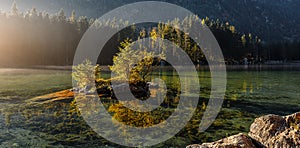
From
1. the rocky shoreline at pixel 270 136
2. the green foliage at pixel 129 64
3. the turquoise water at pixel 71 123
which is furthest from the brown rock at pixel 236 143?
the green foliage at pixel 129 64

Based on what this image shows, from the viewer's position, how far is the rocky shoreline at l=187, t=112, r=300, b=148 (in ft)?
24.6

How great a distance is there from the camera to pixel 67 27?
5020 inches

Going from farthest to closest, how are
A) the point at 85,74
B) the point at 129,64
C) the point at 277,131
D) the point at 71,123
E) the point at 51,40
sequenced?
the point at 51,40 < the point at 129,64 < the point at 85,74 < the point at 71,123 < the point at 277,131

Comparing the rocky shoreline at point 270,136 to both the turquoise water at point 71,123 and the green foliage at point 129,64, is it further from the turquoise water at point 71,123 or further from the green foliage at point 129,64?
the green foliage at point 129,64

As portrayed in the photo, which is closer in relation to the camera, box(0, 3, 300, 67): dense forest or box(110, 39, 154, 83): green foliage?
box(110, 39, 154, 83): green foliage

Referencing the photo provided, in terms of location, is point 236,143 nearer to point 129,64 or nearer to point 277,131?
point 277,131

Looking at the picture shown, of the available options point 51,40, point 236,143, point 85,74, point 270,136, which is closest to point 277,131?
point 270,136

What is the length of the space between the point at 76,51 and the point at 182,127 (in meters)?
112

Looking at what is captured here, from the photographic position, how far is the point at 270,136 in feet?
28.0

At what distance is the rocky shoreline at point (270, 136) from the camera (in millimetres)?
7512

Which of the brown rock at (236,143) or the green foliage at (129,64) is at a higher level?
the green foliage at (129,64)

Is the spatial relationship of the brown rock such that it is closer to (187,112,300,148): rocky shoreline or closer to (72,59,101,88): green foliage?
(187,112,300,148): rocky shoreline

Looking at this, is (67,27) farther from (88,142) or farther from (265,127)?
(265,127)

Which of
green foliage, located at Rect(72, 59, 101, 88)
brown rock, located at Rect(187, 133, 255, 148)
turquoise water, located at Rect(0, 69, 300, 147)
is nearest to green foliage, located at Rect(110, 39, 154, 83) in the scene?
green foliage, located at Rect(72, 59, 101, 88)
